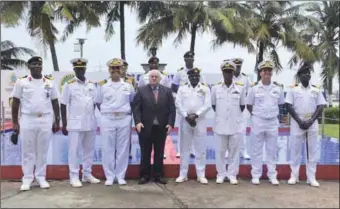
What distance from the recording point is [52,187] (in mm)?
5637

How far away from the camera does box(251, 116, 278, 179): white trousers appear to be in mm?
5898

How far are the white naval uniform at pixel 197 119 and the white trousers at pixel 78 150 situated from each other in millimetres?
1254

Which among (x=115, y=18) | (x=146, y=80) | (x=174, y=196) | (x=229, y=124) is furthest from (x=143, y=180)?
(x=115, y=18)

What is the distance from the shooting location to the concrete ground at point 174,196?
4785 millimetres

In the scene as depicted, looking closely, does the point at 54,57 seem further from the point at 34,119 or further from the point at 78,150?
the point at 34,119

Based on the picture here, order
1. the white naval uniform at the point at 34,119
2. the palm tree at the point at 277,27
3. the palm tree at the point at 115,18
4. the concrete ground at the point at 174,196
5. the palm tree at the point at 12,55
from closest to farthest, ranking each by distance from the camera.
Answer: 1. the concrete ground at the point at 174,196
2. the white naval uniform at the point at 34,119
3. the palm tree at the point at 115,18
4. the palm tree at the point at 277,27
5. the palm tree at the point at 12,55

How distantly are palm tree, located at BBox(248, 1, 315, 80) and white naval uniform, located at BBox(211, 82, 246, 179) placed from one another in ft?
54.0

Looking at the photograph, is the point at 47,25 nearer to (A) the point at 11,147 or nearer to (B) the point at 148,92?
(A) the point at 11,147

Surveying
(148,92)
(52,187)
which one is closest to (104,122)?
(148,92)

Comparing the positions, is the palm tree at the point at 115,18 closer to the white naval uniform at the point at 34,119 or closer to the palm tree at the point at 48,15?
the palm tree at the point at 48,15

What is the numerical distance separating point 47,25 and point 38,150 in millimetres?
13858

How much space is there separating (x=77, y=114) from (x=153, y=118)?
1001 millimetres

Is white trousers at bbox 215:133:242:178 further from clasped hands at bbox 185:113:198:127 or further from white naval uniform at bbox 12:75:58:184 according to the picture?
white naval uniform at bbox 12:75:58:184

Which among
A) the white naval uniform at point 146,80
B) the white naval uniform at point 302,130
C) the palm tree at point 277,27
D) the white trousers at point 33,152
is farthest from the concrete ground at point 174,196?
the palm tree at point 277,27
